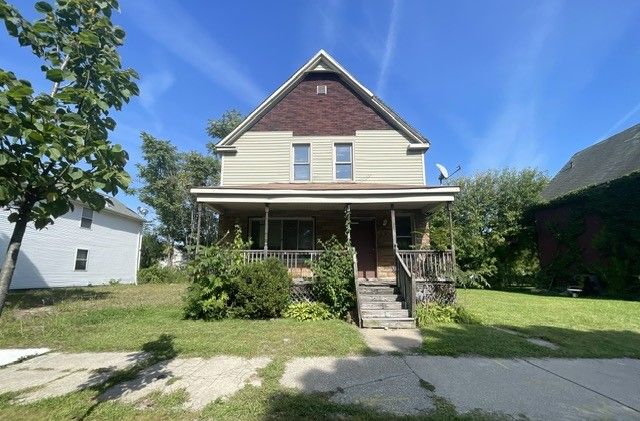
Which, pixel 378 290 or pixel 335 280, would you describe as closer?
pixel 335 280

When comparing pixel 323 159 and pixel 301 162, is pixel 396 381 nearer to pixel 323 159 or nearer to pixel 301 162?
pixel 323 159

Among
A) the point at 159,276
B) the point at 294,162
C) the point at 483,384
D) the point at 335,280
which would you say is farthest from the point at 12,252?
the point at 159,276

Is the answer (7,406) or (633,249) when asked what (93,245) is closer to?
(7,406)

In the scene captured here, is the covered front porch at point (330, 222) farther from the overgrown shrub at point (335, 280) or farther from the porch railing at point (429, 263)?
the overgrown shrub at point (335, 280)

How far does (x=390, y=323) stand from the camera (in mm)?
7574

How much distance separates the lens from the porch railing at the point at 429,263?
365 inches

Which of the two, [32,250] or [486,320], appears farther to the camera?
[32,250]

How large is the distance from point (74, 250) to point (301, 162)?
14.5m

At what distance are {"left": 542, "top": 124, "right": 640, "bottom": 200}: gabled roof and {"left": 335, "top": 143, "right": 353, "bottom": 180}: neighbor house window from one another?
41.0 feet

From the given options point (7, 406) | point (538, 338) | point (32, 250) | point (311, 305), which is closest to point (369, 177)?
point (311, 305)

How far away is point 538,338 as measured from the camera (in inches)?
261

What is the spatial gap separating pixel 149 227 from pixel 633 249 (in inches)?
1401

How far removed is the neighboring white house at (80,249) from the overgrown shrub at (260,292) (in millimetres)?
11092

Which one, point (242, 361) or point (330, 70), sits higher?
point (330, 70)
